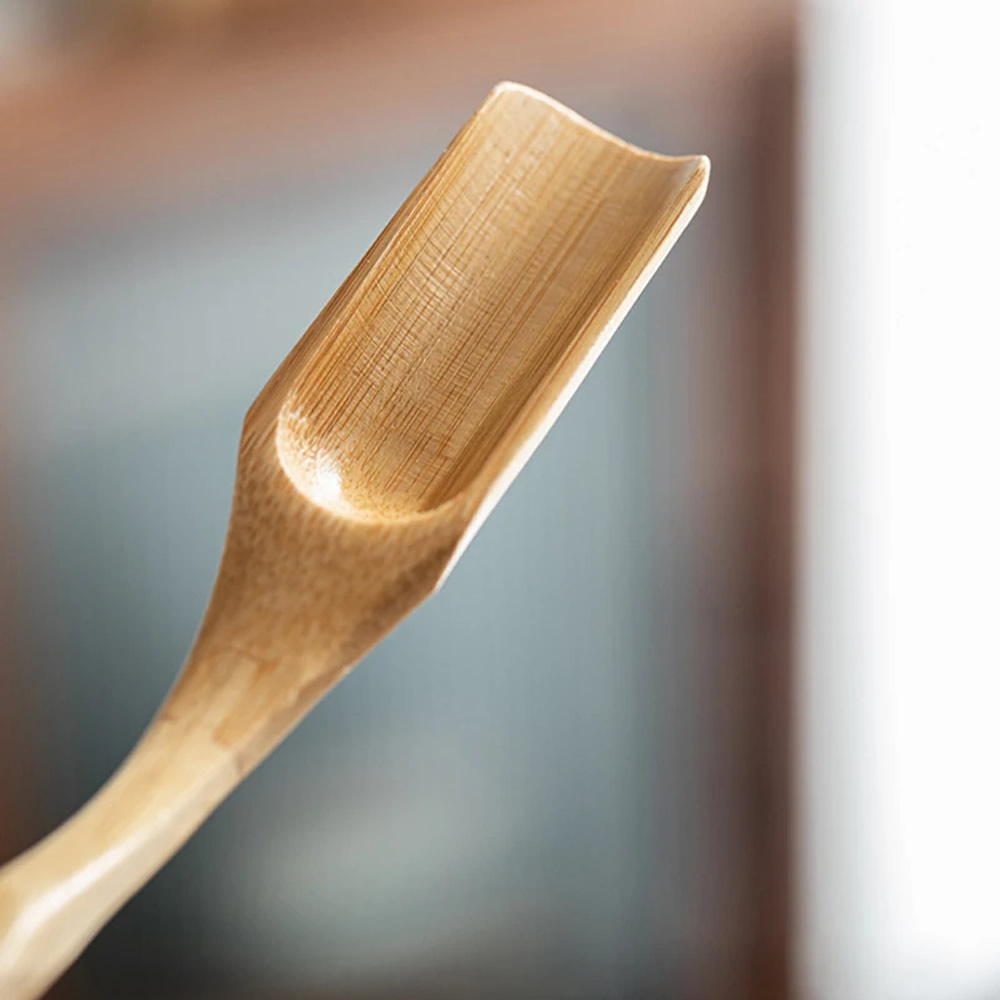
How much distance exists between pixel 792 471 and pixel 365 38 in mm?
442

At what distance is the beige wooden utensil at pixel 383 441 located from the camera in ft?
0.54

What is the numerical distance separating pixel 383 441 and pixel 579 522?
607mm

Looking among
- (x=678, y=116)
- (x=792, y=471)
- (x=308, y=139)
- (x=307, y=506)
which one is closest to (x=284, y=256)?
(x=308, y=139)

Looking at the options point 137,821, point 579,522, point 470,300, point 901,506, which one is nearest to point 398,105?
point 579,522

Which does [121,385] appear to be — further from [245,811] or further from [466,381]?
[466,381]

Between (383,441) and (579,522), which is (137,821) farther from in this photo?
(579,522)

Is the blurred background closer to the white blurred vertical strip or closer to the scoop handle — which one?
the white blurred vertical strip

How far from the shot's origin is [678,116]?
0.80 meters

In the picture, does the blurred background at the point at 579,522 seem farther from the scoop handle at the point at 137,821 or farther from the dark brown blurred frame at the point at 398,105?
the scoop handle at the point at 137,821

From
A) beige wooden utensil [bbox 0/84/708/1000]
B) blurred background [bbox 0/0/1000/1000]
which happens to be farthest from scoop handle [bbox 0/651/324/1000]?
blurred background [bbox 0/0/1000/1000]

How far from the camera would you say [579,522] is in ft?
2.81

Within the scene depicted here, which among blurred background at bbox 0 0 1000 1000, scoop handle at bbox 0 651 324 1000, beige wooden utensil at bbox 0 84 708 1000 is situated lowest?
scoop handle at bbox 0 651 324 1000

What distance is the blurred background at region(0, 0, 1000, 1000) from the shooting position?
800 millimetres

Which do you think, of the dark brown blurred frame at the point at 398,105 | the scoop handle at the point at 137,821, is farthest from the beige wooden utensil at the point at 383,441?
the dark brown blurred frame at the point at 398,105
